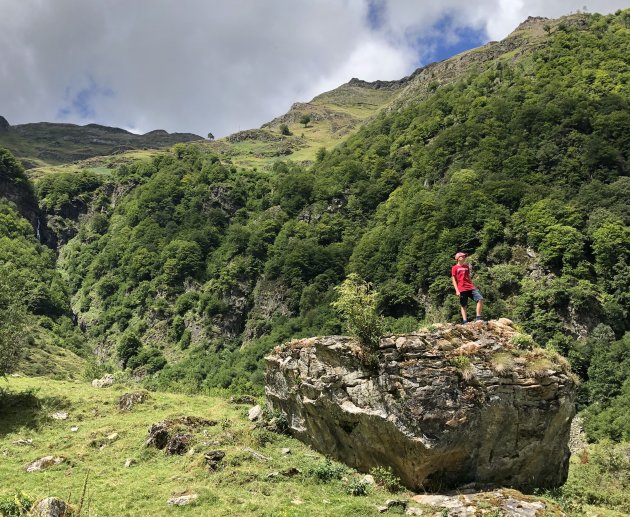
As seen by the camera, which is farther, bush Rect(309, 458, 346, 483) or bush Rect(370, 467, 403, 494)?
bush Rect(309, 458, 346, 483)

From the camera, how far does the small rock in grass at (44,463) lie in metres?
21.0

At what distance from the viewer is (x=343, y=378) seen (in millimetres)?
20578

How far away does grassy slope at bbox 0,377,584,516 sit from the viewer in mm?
16672

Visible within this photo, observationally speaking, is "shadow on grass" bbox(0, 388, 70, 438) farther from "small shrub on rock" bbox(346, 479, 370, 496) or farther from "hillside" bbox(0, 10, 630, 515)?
"hillside" bbox(0, 10, 630, 515)

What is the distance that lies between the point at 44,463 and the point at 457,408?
17.9 m

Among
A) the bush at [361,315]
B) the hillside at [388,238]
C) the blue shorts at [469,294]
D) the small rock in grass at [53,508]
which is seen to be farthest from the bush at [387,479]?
the hillside at [388,238]

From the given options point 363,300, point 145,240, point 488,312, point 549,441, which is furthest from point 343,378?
point 145,240

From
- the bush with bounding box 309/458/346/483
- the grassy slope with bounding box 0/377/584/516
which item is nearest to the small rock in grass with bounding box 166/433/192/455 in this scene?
the grassy slope with bounding box 0/377/584/516

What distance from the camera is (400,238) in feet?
310

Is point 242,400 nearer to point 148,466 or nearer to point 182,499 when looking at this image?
point 148,466

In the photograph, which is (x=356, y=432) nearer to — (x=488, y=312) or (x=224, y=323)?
(x=488, y=312)

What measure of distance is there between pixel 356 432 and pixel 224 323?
86.7 metres

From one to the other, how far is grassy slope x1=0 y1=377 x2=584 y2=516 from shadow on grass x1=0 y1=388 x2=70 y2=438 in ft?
0.18

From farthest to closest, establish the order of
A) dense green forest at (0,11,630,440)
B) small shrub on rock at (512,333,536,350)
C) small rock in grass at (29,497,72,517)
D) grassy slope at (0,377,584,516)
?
dense green forest at (0,11,630,440) < small shrub on rock at (512,333,536,350) < grassy slope at (0,377,584,516) < small rock in grass at (29,497,72,517)
